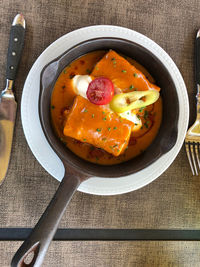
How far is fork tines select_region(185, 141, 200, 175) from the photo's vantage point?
1.74m

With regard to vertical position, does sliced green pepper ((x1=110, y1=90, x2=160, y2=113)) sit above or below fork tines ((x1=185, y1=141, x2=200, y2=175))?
above

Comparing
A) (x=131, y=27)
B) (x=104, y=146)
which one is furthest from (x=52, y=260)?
(x=131, y=27)

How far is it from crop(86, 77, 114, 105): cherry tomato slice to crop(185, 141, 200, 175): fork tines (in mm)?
648

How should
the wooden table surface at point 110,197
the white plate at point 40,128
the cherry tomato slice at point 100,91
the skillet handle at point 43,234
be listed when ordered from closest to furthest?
the skillet handle at point 43,234 → the cherry tomato slice at point 100,91 → the white plate at point 40,128 → the wooden table surface at point 110,197

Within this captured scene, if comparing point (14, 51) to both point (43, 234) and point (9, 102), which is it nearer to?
point (9, 102)

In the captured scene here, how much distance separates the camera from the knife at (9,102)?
63.8 inches

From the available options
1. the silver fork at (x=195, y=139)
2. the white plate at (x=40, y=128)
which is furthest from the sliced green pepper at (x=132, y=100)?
the silver fork at (x=195, y=139)

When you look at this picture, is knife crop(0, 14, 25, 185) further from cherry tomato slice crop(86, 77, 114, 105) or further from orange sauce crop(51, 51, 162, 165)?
cherry tomato slice crop(86, 77, 114, 105)

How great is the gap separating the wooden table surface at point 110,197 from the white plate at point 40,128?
138 mm

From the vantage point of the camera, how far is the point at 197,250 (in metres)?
1.83

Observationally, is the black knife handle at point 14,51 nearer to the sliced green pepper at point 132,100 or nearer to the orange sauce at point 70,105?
the orange sauce at point 70,105

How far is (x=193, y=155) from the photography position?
1.75 m

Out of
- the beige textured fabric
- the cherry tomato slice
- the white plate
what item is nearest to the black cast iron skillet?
the white plate

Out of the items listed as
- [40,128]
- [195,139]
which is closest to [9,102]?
[40,128]
